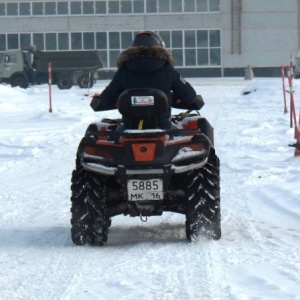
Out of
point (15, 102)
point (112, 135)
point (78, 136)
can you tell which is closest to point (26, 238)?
point (112, 135)

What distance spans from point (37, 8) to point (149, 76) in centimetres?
5648

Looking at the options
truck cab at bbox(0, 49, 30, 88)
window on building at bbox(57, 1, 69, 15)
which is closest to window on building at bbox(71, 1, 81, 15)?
window on building at bbox(57, 1, 69, 15)

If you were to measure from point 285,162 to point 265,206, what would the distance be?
3.69 meters

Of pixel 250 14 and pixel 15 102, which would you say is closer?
pixel 15 102

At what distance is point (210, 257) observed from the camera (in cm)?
668

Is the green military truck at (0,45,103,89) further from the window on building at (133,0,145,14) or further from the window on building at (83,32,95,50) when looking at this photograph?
the window on building at (133,0,145,14)

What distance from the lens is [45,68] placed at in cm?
4822

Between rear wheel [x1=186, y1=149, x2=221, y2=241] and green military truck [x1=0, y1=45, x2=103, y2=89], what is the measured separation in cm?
4081

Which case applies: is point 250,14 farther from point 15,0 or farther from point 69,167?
point 69,167

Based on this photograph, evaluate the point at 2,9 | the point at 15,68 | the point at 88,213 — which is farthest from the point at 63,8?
the point at 88,213

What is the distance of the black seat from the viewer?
7.18m

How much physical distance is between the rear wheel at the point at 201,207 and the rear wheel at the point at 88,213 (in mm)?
646

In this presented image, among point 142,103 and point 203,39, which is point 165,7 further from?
point 142,103

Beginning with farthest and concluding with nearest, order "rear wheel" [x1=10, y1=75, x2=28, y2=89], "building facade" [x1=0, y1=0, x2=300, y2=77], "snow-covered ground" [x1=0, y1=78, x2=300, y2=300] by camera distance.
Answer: "building facade" [x1=0, y1=0, x2=300, y2=77] → "rear wheel" [x1=10, y1=75, x2=28, y2=89] → "snow-covered ground" [x1=0, y1=78, x2=300, y2=300]
